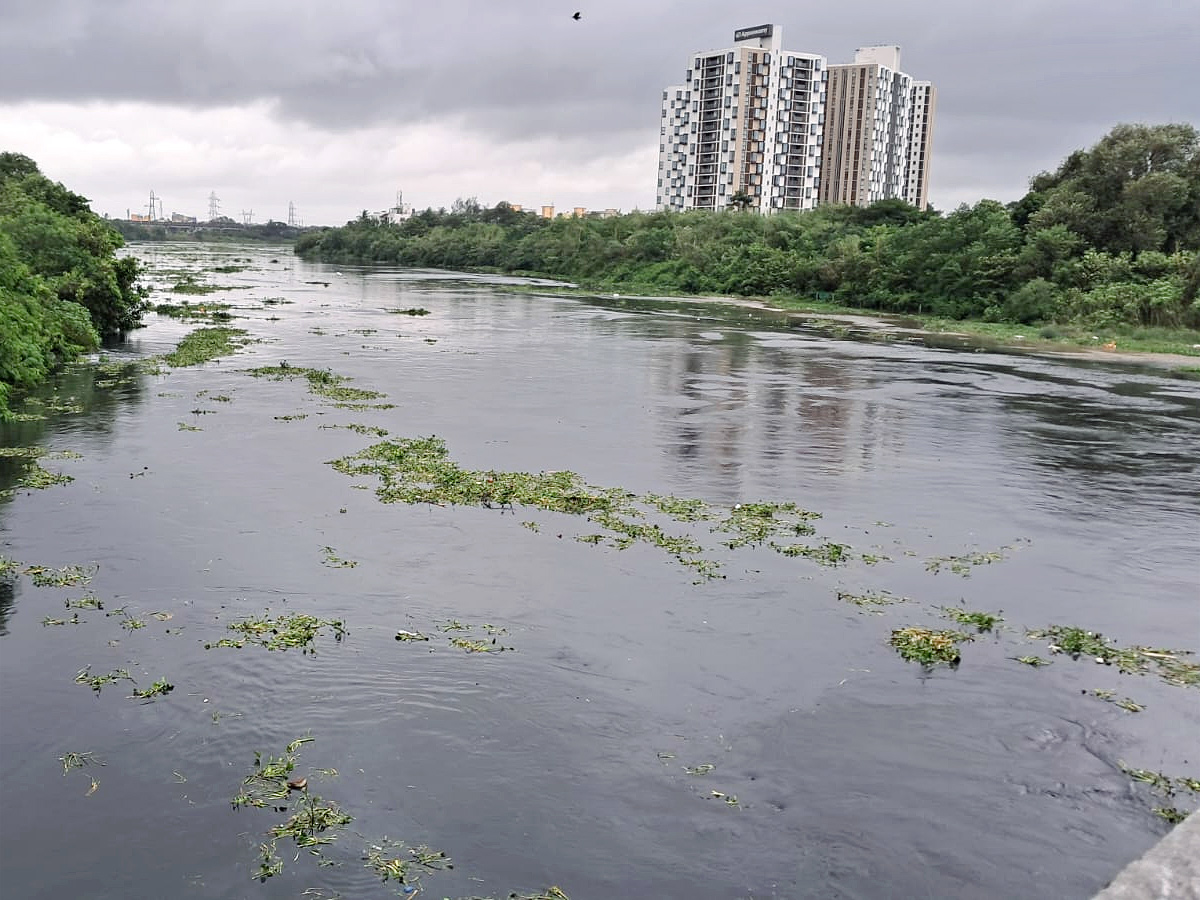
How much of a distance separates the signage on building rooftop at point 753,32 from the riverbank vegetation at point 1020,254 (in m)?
54.0

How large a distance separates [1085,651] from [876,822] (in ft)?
15.0

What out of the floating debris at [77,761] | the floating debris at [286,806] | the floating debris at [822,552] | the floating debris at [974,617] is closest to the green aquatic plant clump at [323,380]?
the floating debris at [822,552]

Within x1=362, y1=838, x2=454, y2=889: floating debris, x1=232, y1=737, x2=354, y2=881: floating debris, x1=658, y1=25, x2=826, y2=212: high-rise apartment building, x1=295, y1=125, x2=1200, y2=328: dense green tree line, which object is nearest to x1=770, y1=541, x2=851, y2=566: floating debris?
x1=232, y1=737, x2=354, y2=881: floating debris

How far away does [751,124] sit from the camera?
5399 inches

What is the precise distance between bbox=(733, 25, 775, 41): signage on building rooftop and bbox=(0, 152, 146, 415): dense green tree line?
114777 millimetres

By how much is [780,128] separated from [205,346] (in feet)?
383

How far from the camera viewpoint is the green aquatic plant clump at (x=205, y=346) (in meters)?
32.0

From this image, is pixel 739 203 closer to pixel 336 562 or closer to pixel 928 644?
pixel 336 562

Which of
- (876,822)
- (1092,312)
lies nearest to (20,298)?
(876,822)

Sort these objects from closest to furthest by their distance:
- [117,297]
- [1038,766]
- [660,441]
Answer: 1. [1038,766]
2. [660,441]
3. [117,297]

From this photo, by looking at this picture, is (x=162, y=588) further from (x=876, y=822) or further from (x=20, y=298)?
(x=20, y=298)

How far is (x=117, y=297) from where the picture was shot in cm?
3697

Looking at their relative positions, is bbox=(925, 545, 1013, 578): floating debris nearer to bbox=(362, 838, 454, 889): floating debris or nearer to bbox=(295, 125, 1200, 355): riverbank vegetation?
bbox=(362, 838, 454, 889): floating debris

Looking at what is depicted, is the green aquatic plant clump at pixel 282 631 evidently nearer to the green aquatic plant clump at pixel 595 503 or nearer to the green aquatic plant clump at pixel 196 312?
the green aquatic plant clump at pixel 595 503
